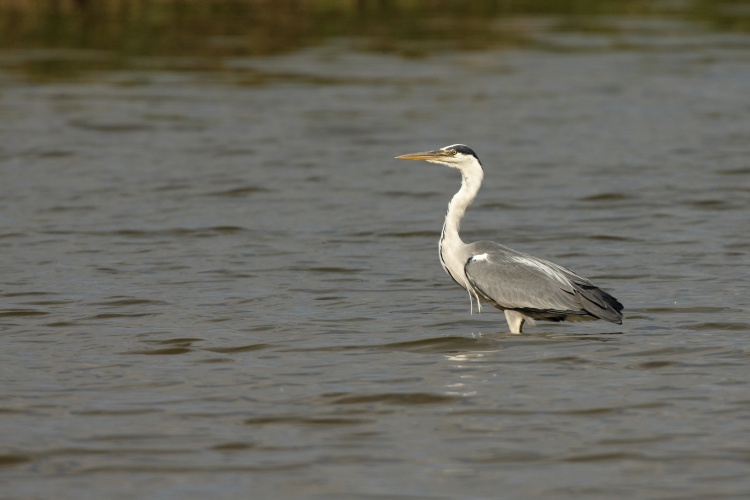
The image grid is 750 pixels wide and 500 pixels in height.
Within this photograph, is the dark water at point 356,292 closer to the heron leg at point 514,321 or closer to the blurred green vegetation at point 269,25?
the heron leg at point 514,321

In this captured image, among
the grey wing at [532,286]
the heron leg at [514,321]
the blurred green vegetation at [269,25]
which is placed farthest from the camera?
the blurred green vegetation at [269,25]

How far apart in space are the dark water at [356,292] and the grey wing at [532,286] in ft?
0.91

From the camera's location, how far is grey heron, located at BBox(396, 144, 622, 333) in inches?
426

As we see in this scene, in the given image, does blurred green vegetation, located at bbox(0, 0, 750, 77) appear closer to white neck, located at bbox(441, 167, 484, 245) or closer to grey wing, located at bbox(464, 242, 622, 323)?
white neck, located at bbox(441, 167, 484, 245)

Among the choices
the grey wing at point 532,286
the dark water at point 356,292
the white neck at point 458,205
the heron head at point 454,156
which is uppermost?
the heron head at point 454,156

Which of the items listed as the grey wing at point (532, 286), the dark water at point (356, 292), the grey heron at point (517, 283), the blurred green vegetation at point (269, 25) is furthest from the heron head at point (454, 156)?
the blurred green vegetation at point (269, 25)

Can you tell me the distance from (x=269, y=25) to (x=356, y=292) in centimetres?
2212

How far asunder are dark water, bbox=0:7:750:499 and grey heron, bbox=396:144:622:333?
24 cm

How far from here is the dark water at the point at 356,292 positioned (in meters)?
8.09

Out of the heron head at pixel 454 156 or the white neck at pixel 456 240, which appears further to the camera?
the heron head at pixel 454 156

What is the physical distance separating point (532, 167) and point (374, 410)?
35.8 ft

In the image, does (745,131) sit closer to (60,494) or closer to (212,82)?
(212,82)

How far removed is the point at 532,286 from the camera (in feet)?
36.0

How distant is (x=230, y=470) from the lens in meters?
7.88
